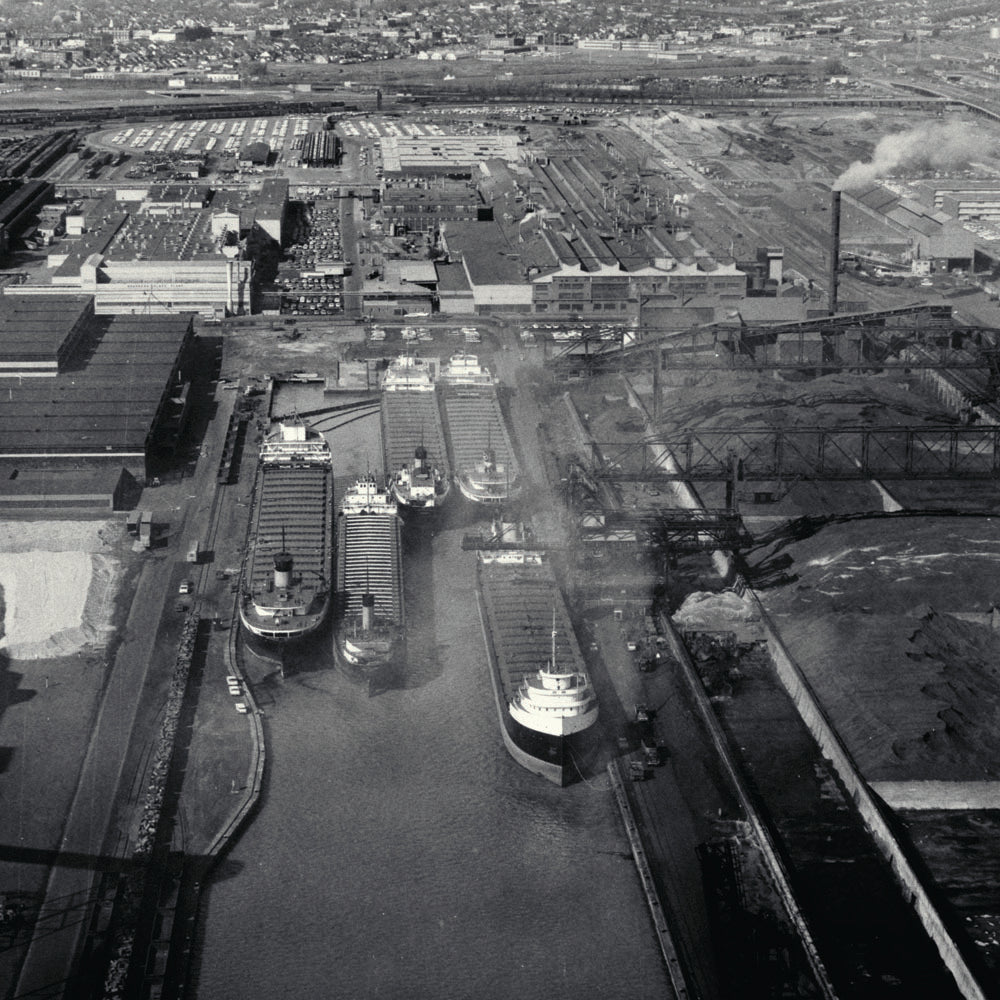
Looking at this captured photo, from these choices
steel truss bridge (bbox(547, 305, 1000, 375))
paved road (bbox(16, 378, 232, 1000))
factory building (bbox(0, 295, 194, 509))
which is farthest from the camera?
steel truss bridge (bbox(547, 305, 1000, 375))

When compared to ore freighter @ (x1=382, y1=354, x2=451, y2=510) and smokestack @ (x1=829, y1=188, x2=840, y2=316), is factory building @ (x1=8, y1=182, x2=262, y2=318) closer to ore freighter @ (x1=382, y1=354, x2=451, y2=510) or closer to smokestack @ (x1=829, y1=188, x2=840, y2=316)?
ore freighter @ (x1=382, y1=354, x2=451, y2=510)

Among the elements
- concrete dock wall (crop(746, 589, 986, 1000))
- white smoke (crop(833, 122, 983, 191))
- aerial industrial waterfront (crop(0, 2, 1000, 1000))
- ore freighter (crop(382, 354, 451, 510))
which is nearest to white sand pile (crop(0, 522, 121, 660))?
aerial industrial waterfront (crop(0, 2, 1000, 1000))

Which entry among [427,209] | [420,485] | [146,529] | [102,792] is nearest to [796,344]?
[420,485]

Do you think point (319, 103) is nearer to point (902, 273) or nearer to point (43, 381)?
point (902, 273)

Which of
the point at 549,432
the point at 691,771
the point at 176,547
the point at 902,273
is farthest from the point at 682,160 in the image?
the point at 691,771

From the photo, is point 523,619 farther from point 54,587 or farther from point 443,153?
point 443,153

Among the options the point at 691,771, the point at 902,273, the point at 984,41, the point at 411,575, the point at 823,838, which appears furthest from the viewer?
the point at 984,41
